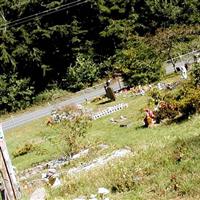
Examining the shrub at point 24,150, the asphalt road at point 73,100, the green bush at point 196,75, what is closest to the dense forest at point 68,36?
the asphalt road at point 73,100

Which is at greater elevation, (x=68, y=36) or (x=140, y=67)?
(x=68, y=36)

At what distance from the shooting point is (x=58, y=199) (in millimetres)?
13375

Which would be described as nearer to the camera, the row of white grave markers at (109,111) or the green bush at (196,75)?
the green bush at (196,75)

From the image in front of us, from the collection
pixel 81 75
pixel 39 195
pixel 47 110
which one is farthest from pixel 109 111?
pixel 81 75

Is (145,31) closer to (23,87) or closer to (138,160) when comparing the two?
(23,87)

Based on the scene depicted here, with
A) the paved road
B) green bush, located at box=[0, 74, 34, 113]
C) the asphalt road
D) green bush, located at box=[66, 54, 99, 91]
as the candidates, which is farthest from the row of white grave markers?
green bush, located at box=[0, 74, 34, 113]

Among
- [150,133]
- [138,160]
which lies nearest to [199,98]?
[150,133]

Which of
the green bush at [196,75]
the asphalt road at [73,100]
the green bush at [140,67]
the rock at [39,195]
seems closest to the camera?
the rock at [39,195]

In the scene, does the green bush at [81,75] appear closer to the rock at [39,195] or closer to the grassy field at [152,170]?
the grassy field at [152,170]

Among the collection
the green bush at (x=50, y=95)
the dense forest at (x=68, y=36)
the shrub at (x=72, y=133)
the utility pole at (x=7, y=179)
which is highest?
the dense forest at (x=68, y=36)

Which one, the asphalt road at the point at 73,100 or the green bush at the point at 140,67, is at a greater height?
the green bush at the point at 140,67

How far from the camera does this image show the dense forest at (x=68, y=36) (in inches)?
2243

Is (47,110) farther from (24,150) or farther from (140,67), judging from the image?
(24,150)

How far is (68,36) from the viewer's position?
59.1 meters
